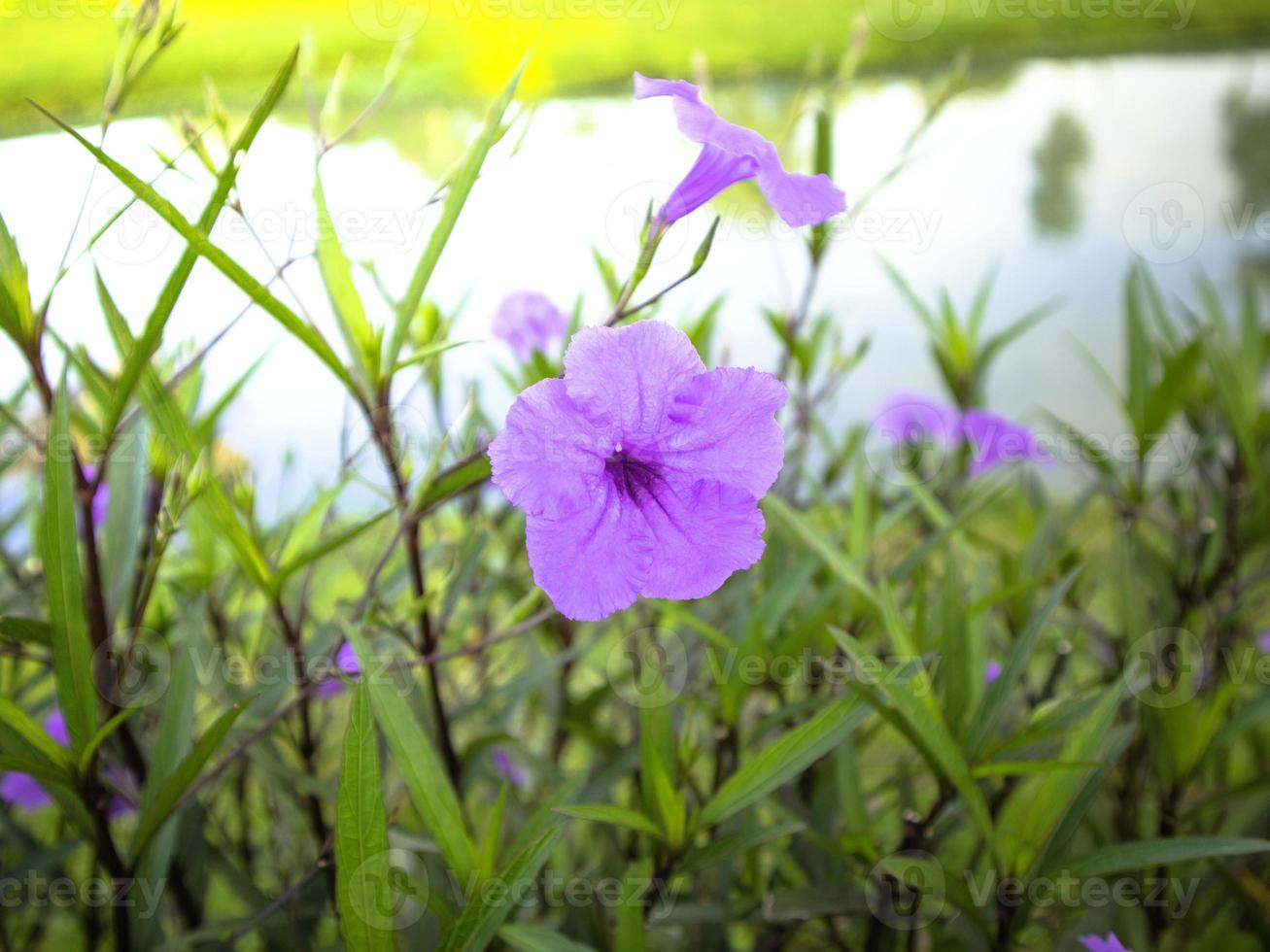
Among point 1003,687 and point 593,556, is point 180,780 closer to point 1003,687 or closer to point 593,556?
point 593,556

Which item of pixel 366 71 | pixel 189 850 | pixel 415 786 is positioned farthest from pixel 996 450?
pixel 366 71

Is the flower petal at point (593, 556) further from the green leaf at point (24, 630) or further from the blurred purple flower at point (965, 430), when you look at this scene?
the blurred purple flower at point (965, 430)

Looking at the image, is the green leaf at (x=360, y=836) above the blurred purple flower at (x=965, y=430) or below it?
below


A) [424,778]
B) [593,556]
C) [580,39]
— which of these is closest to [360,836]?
[424,778]

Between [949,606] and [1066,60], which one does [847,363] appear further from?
[1066,60]

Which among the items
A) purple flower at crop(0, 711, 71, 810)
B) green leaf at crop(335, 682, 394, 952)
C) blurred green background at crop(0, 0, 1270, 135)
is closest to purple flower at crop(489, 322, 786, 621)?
green leaf at crop(335, 682, 394, 952)

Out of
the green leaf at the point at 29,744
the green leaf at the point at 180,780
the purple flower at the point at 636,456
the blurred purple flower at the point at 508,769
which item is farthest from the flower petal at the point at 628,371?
the blurred purple flower at the point at 508,769
